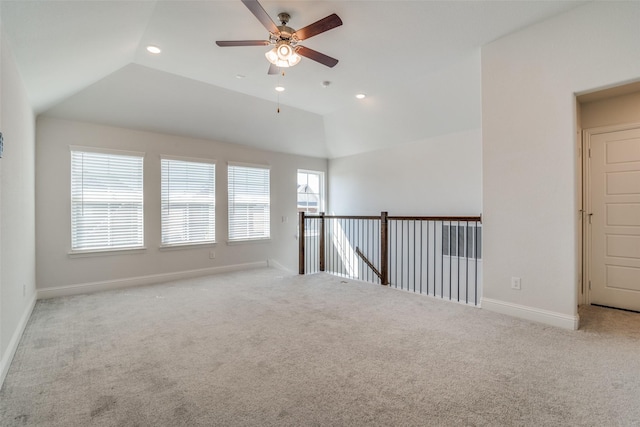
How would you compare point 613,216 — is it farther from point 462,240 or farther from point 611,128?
point 462,240

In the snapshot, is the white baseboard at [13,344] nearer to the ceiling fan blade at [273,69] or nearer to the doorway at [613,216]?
the ceiling fan blade at [273,69]

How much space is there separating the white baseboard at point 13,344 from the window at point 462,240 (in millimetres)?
5429

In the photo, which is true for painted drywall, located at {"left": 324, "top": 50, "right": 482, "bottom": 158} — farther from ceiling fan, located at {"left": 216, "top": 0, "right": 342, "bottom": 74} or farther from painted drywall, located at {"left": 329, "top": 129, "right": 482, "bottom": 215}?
ceiling fan, located at {"left": 216, "top": 0, "right": 342, "bottom": 74}

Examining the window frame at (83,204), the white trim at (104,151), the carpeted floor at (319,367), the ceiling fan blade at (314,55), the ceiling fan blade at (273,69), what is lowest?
the carpeted floor at (319,367)

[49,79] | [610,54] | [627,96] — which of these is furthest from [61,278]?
[627,96]

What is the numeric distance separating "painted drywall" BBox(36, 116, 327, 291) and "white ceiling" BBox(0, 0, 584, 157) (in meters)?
0.23

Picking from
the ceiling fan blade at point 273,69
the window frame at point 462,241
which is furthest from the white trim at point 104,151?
the window frame at point 462,241

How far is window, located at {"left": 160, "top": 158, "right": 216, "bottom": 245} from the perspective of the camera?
5.09 m

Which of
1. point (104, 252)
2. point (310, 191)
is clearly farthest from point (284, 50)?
point (310, 191)

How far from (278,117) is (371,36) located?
8.94 feet

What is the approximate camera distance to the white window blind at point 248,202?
5.86 meters

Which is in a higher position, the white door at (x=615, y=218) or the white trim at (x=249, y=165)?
the white trim at (x=249, y=165)

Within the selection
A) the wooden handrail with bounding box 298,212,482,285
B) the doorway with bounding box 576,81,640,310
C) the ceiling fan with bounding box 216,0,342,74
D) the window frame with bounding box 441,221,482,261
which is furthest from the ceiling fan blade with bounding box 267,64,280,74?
the window frame with bounding box 441,221,482,261

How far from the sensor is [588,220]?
11.8 feet
